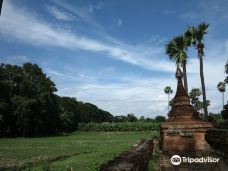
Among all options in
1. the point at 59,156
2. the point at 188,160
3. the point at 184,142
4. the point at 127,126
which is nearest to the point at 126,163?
the point at 184,142

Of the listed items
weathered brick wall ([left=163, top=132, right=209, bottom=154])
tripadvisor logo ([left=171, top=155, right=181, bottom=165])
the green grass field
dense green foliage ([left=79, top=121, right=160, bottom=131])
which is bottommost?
the green grass field

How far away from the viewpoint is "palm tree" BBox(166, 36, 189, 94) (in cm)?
4150

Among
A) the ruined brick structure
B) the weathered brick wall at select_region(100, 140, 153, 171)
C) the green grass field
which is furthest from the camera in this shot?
the green grass field

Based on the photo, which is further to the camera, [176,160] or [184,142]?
[184,142]

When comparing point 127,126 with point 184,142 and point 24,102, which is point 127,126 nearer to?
point 24,102

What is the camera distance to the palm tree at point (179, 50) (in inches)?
1634

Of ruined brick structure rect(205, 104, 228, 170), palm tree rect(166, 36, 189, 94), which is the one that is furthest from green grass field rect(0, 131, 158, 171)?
palm tree rect(166, 36, 189, 94)

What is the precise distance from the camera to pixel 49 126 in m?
75.7

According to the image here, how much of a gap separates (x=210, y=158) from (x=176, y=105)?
5670mm

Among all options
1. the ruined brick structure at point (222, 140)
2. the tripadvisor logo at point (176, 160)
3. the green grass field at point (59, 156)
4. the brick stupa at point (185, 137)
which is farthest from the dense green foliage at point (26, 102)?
the ruined brick structure at point (222, 140)

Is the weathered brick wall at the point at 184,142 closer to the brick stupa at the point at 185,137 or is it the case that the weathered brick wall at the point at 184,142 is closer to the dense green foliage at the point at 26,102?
the brick stupa at the point at 185,137

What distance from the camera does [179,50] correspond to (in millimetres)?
42125

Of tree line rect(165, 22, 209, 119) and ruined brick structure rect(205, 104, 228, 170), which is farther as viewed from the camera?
tree line rect(165, 22, 209, 119)

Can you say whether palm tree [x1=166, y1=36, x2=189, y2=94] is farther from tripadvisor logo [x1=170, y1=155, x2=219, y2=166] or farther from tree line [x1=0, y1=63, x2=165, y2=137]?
tripadvisor logo [x1=170, y1=155, x2=219, y2=166]
